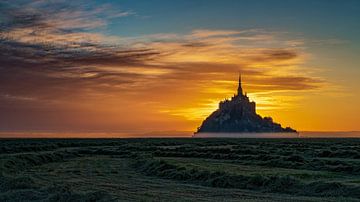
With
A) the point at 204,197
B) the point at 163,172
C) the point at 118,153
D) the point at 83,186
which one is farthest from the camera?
the point at 118,153

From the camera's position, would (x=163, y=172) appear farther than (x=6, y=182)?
Yes

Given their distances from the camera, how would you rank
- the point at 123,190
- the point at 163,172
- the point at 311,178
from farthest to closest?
the point at 163,172, the point at 311,178, the point at 123,190

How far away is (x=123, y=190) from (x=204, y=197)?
14.9 feet

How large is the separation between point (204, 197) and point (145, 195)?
278cm

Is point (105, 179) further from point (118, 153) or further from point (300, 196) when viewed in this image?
point (118, 153)

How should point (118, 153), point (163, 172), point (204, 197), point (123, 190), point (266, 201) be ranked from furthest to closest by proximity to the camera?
1. point (118, 153)
2. point (163, 172)
3. point (123, 190)
4. point (204, 197)
5. point (266, 201)

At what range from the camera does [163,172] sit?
3394 centimetres

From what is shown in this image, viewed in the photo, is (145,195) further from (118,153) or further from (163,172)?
(118,153)

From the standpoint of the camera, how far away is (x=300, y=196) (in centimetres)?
2261

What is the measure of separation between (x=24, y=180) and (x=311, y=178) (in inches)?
669

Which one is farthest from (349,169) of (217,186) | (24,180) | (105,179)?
(24,180)

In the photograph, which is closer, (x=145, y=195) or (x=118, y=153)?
(x=145, y=195)

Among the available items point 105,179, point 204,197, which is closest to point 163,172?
point 105,179

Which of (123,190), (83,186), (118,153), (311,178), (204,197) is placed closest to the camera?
(204,197)
